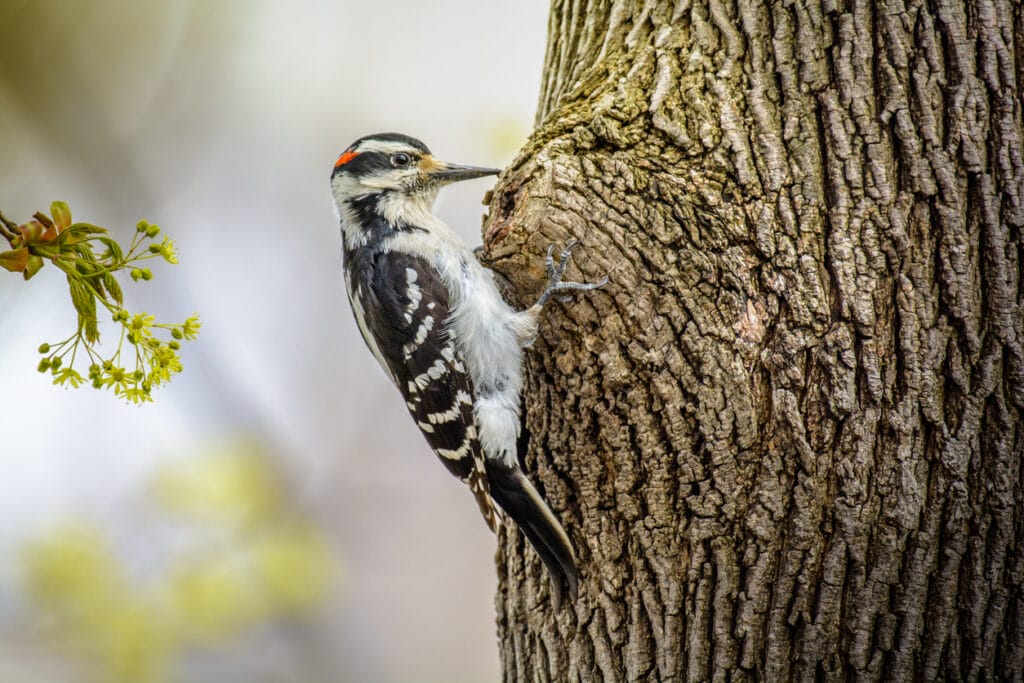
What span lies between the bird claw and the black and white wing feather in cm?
62

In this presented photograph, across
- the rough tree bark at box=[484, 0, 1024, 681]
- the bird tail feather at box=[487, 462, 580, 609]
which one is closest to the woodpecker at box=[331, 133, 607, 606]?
the bird tail feather at box=[487, 462, 580, 609]

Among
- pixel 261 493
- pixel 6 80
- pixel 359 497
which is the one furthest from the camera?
pixel 359 497

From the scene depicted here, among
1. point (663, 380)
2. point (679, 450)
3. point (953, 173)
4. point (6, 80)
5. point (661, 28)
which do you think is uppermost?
point (6, 80)

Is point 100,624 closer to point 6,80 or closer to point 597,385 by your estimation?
point 6,80

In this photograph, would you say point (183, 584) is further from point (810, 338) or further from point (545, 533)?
point (810, 338)

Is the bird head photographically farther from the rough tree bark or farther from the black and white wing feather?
the rough tree bark

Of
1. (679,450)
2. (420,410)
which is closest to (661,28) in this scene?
(679,450)

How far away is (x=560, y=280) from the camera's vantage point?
1.95 metres

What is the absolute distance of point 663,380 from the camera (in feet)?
5.91

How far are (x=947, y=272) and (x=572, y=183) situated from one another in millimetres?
927

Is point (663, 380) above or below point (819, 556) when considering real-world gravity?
above

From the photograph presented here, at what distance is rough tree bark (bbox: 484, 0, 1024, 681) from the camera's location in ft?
5.61

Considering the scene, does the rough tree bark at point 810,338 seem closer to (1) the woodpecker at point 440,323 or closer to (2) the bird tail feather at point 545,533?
(2) the bird tail feather at point 545,533

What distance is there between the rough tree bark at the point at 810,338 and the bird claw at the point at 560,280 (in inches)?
1.2
